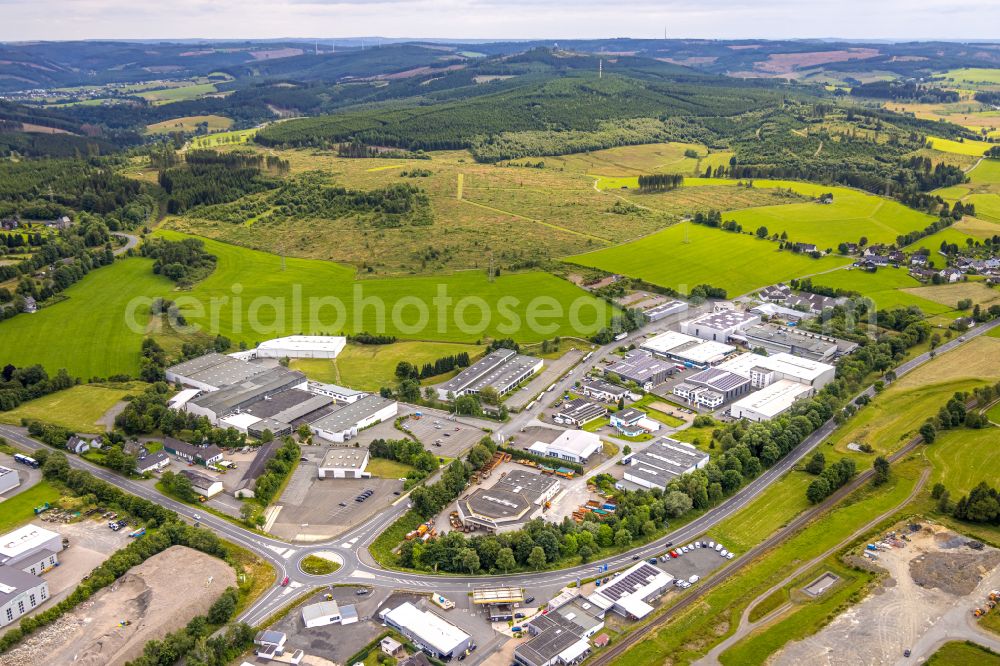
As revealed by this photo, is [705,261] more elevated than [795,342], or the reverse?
[705,261]

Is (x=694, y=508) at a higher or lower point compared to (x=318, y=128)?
lower

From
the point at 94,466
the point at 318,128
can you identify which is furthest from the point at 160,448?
the point at 318,128

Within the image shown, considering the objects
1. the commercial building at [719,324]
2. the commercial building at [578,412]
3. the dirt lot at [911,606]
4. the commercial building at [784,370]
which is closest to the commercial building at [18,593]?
the commercial building at [578,412]

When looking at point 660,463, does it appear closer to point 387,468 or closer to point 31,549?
point 387,468

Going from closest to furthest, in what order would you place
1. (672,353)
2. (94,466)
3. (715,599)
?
(715,599) < (94,466) < (672,353)

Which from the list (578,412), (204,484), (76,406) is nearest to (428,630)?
(204,484)

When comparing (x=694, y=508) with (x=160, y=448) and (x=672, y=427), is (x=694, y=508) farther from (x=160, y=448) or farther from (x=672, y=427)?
(x=160, y=448)
